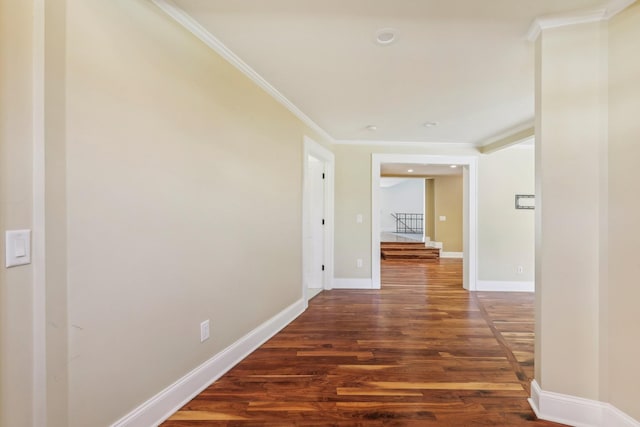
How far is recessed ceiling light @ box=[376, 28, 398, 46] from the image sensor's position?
1704 millimetres

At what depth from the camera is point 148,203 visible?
1479mm

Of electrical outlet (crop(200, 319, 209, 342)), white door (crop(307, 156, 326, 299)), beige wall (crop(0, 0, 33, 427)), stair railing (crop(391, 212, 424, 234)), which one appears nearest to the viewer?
beige wall (crop(0, 0, 33, 427))

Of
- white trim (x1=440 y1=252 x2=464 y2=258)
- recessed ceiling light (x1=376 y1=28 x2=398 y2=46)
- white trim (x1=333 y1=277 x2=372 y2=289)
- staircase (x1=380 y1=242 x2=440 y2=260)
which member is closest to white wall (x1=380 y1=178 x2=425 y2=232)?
white trim (x1=440 y1=252 x2=464 y2=258)

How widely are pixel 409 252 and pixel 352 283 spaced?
3.72m

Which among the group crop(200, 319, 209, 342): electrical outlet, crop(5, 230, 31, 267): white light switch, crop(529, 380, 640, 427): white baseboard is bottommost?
crop(529, 380, 640, 427): white baseboard

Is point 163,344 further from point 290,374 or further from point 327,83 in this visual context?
point 327,83

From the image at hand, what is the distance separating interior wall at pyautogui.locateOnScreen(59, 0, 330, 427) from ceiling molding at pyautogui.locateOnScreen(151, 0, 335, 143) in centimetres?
5

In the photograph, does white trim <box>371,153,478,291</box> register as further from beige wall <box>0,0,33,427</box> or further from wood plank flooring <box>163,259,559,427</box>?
beige wall <box>0,0,33,427</box>

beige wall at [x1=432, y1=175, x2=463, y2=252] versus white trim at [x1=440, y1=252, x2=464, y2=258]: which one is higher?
beige wall at [x1=432, y1=175, x2=463, y2=252]

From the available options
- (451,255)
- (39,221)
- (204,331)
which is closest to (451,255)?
(451,255)

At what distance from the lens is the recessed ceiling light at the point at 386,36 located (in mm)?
1704

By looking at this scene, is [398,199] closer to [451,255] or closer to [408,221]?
[408,221]

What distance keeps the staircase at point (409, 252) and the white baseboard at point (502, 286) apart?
3121 mm

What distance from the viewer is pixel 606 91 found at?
154 centimetres
